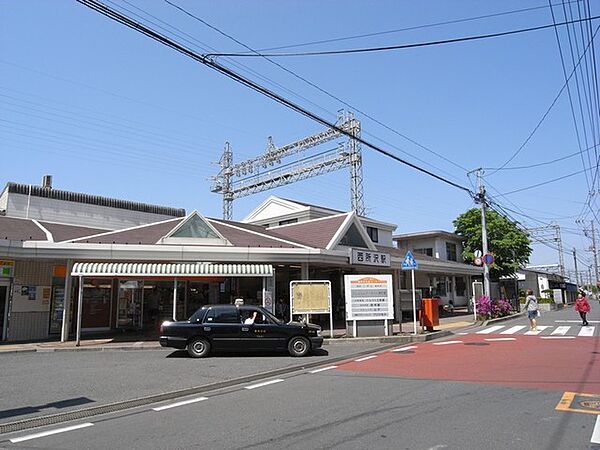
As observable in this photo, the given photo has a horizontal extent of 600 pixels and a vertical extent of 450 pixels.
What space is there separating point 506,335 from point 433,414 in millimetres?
13556

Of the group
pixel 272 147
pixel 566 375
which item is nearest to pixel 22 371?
pixel 566 375

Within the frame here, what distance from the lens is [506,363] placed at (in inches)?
468

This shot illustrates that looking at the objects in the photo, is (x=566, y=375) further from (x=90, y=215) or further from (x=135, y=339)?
(x=90, y=215)

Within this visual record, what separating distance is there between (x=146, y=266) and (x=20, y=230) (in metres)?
6.71

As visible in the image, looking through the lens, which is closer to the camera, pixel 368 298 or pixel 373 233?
pixel 368 298

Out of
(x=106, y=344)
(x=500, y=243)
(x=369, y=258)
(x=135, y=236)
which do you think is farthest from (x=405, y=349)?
(x=500, y=243)

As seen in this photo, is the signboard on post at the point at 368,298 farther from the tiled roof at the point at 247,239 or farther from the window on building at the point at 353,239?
the window on building at the point at 353,239

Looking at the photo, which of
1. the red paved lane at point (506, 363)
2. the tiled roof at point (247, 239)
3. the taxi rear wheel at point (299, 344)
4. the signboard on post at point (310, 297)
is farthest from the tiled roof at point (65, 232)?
the red paved lane at point (506, 363)

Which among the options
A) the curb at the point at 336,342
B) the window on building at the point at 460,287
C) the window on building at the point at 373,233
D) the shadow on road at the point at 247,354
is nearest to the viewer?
the shadow on road at the point at 247,354

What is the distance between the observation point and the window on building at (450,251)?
42156 millimetres

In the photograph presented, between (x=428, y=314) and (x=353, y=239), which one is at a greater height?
(x=353, y=239)

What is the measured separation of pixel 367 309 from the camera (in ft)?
58.9

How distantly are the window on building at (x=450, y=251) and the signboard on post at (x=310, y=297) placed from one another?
2700cm

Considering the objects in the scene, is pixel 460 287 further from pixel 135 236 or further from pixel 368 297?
pixel 135 236
